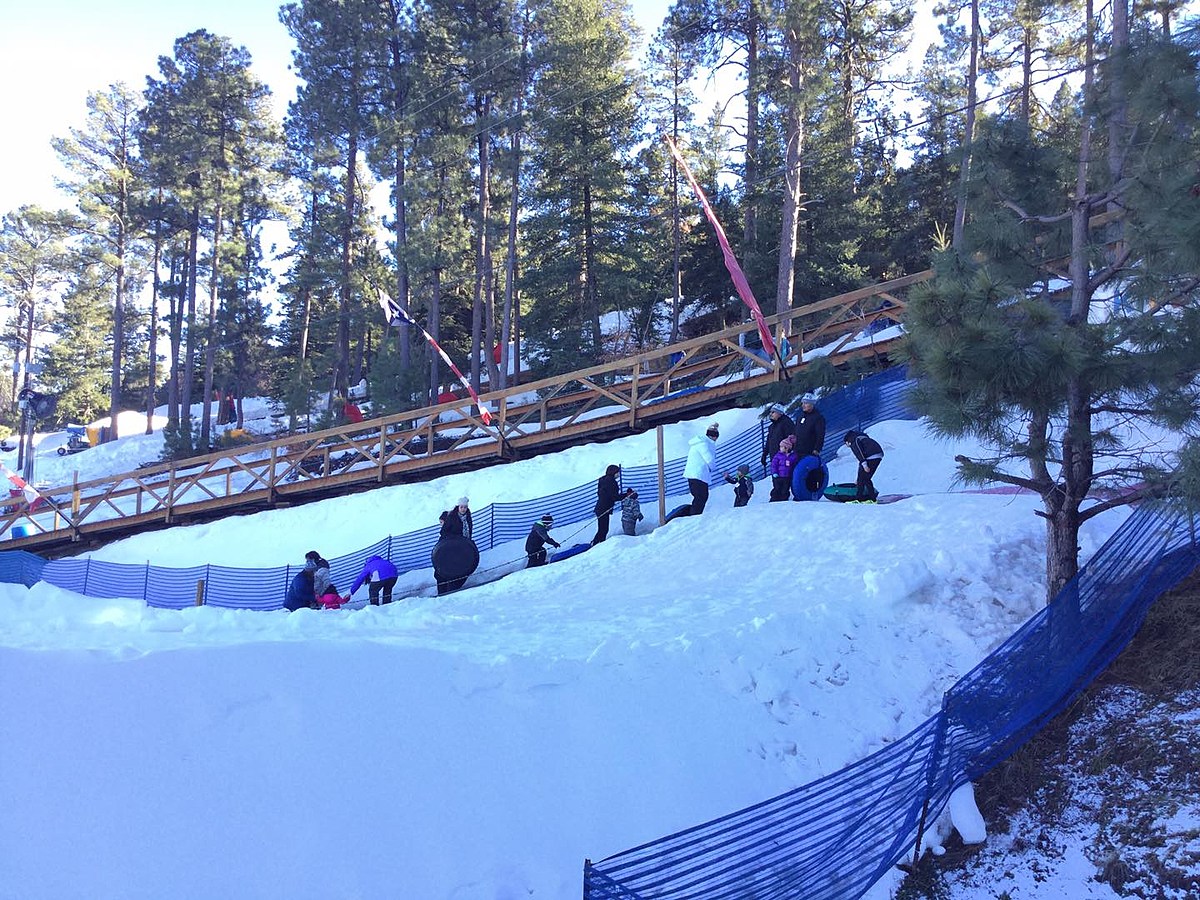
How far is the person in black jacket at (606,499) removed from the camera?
40.7 ft

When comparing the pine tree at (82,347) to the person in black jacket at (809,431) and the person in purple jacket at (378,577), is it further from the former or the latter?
the person in black jacket at (809,431)

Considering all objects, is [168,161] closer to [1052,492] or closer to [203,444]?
[203,444]

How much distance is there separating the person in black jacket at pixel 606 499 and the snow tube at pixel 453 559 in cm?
176

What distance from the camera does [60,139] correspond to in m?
35.8

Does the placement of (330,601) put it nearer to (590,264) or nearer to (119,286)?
(590,264)

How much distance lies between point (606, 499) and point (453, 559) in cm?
233

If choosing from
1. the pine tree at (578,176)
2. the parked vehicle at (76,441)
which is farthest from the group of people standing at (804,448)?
the parked vehicle at (76,441)

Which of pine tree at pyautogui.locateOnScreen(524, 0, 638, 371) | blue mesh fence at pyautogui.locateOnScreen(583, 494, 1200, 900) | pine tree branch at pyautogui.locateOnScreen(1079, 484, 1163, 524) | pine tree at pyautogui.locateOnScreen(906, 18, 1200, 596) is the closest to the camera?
blue mesh fence at pyautogui.locateOnScreen(583, 494, 1200, 900)

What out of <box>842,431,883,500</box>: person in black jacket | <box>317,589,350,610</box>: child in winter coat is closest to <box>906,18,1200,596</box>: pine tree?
<box>842,431,883,500</box>: person in black jacket

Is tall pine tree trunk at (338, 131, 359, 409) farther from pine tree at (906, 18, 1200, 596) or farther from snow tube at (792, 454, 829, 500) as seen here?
pine tree at (906, 18, 1200, 596)

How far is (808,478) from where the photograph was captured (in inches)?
455

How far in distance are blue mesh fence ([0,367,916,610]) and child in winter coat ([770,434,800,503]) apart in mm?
2128

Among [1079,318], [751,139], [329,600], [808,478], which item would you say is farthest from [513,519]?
[751,139]

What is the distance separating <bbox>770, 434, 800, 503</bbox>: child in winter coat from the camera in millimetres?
→ 11664
